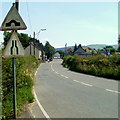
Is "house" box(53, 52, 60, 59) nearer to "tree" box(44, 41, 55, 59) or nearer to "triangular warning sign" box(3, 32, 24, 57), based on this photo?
"tree" box(44, 41, 55, 59)

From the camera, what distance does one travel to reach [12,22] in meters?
6.65

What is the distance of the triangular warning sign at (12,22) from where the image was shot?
659 cm

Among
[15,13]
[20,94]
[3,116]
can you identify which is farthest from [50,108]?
[15,13]

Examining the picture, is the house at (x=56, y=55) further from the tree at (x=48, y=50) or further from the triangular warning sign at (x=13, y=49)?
the triangular warning sign at (x=13, y=49)

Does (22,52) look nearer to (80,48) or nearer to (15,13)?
(15,13)

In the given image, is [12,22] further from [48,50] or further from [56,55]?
[56,55]

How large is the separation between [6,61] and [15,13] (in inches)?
119

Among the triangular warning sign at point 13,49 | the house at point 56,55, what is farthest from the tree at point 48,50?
the triangular warning sign at point 13,49

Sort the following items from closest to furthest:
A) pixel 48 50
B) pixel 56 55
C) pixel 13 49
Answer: pixel 13 49
pixel 48 50
pixel 56 55

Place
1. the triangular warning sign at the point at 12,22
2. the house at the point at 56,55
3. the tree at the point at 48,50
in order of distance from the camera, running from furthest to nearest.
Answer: the house at the point at 56,55
the tree at the point at 48,50
the triangular warning sign at the point at 12,22

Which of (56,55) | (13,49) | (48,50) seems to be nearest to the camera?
(13,49)

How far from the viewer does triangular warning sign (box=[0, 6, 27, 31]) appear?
6.59 m

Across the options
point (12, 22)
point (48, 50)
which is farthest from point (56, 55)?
point (12, 22)

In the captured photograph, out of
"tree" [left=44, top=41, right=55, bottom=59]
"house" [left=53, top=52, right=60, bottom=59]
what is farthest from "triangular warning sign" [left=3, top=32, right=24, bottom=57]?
"house" [left=53, top=52, right=60, bottom=59]
